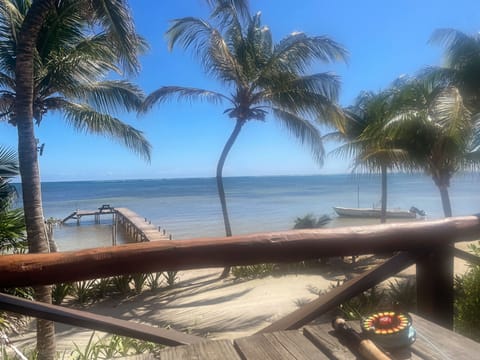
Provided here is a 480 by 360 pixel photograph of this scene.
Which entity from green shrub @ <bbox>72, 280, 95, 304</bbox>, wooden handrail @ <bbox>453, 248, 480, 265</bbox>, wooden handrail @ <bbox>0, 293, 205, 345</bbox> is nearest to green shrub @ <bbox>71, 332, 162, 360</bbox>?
wooden handrail @ <bbox>0, 293, 205, 345</bbox>

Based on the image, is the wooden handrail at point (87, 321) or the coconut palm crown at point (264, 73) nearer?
the wooden handrail at point (87, 321)

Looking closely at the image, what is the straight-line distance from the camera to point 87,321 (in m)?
1.56

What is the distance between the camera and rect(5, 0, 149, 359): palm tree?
5.04 metres

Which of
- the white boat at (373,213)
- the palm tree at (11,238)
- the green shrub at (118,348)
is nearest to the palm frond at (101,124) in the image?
the palm tree at (11,238)

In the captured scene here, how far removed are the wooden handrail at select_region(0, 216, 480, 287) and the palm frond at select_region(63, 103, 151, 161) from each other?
8.52m

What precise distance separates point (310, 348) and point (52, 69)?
742 centimetres

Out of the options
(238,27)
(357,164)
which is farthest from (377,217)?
(238,27)

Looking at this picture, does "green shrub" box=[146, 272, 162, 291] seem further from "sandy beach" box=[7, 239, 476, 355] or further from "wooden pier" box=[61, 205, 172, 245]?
"wooden pier" box=[61, 205, 172, 245]

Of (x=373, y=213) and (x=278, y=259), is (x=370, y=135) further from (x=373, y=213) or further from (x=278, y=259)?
(x=373, y=213)

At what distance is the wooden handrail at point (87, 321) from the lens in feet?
Answer: 4.92

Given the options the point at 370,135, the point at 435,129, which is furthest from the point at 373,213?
the point at 435,129

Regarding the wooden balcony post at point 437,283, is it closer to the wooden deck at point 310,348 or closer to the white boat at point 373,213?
the wooden deck at point 310,348

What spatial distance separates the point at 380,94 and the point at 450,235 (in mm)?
14056

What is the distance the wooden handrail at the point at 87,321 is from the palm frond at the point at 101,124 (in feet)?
27.4
